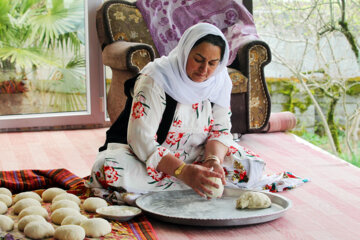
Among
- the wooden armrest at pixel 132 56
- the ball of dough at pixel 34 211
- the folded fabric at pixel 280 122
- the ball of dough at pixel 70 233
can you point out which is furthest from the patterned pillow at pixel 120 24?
the ball of dough at pixel 70 233

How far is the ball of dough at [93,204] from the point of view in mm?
2160

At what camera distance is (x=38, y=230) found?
184cm

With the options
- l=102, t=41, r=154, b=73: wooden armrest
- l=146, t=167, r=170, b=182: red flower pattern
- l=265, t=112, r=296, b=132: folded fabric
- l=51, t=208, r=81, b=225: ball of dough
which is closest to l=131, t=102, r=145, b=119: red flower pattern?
l=146, t=167, r=170, b=182: red flower pattern

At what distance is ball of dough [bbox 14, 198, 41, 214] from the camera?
2123mm

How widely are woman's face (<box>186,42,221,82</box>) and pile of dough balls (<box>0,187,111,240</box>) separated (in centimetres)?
65

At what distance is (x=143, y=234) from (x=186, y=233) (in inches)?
6.8

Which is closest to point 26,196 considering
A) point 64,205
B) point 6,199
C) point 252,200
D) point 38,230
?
point 6,199

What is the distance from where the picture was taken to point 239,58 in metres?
3.80

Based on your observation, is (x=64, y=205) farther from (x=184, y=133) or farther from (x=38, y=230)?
(x=184, y=133)

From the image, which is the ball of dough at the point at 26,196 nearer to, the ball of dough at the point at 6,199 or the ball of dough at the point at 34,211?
the ball of dough at the point at 6,199

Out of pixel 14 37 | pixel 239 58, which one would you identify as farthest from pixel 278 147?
pixel 14 37

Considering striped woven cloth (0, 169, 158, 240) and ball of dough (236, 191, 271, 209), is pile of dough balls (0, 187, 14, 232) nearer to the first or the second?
striped woven cloth (0, 169, 158, 240)

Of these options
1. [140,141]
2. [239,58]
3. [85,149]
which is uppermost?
[239,58]

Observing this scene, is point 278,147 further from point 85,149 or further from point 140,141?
point 140,141
